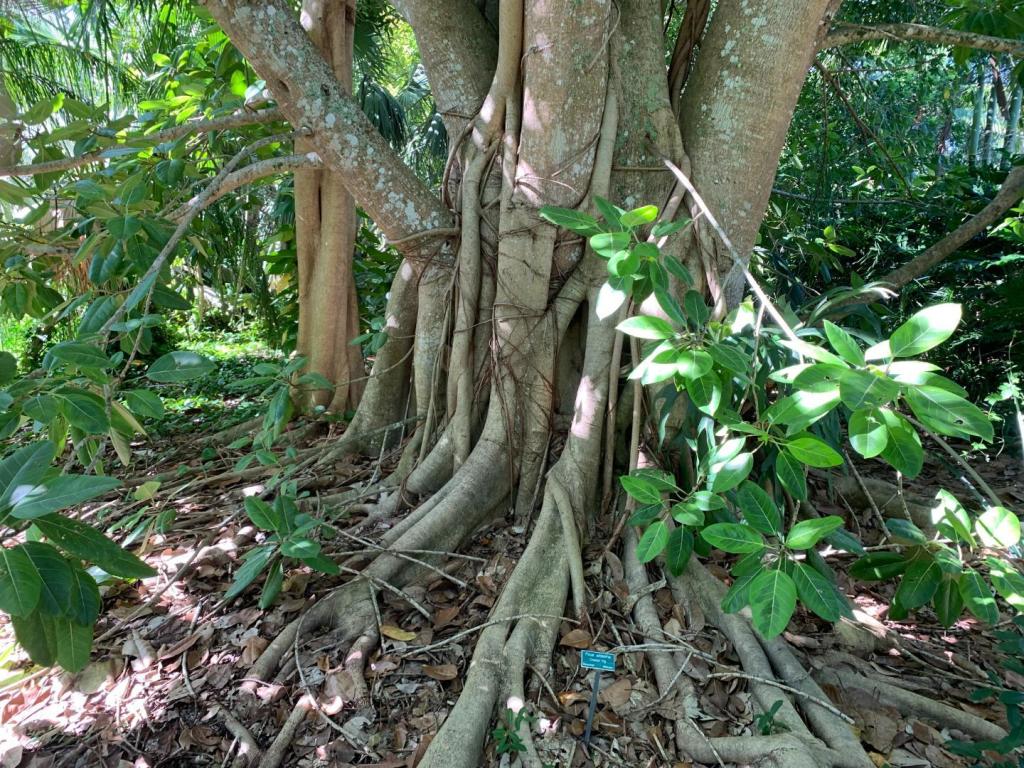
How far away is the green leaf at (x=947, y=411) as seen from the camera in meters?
1.05

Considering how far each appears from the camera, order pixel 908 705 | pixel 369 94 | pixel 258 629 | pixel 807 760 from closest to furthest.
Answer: pixel 807 760, pixel 908 705, pixel 258 629, pixel 369 94

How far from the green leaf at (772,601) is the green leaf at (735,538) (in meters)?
0.06

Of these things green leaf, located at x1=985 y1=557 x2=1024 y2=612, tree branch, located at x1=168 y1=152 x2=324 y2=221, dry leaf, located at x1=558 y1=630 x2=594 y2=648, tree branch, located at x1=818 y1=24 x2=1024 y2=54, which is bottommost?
dry leaf, located at x1=558 y1=630 x2=594 y2=648

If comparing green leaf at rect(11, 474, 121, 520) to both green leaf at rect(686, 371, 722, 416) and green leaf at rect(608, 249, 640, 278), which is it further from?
green leaf at rect(686, 371, 722, 416)

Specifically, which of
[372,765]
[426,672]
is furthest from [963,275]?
[372,765]

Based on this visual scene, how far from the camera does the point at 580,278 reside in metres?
2.52

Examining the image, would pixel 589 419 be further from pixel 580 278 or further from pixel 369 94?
pixel 369 94

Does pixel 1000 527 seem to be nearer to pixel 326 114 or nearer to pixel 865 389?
pixel 865 389

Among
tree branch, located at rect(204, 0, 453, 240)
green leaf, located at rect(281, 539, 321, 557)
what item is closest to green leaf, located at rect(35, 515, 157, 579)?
green leaf, located at rect(281, 539, 321, 557)

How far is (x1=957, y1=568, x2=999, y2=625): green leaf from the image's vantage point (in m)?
1.48

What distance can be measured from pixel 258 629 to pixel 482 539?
81cm

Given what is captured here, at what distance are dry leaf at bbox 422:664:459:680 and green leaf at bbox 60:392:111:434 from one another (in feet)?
3.54

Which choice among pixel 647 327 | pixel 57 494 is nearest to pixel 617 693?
pixel 647 327

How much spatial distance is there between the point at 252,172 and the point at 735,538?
6.88 ft
